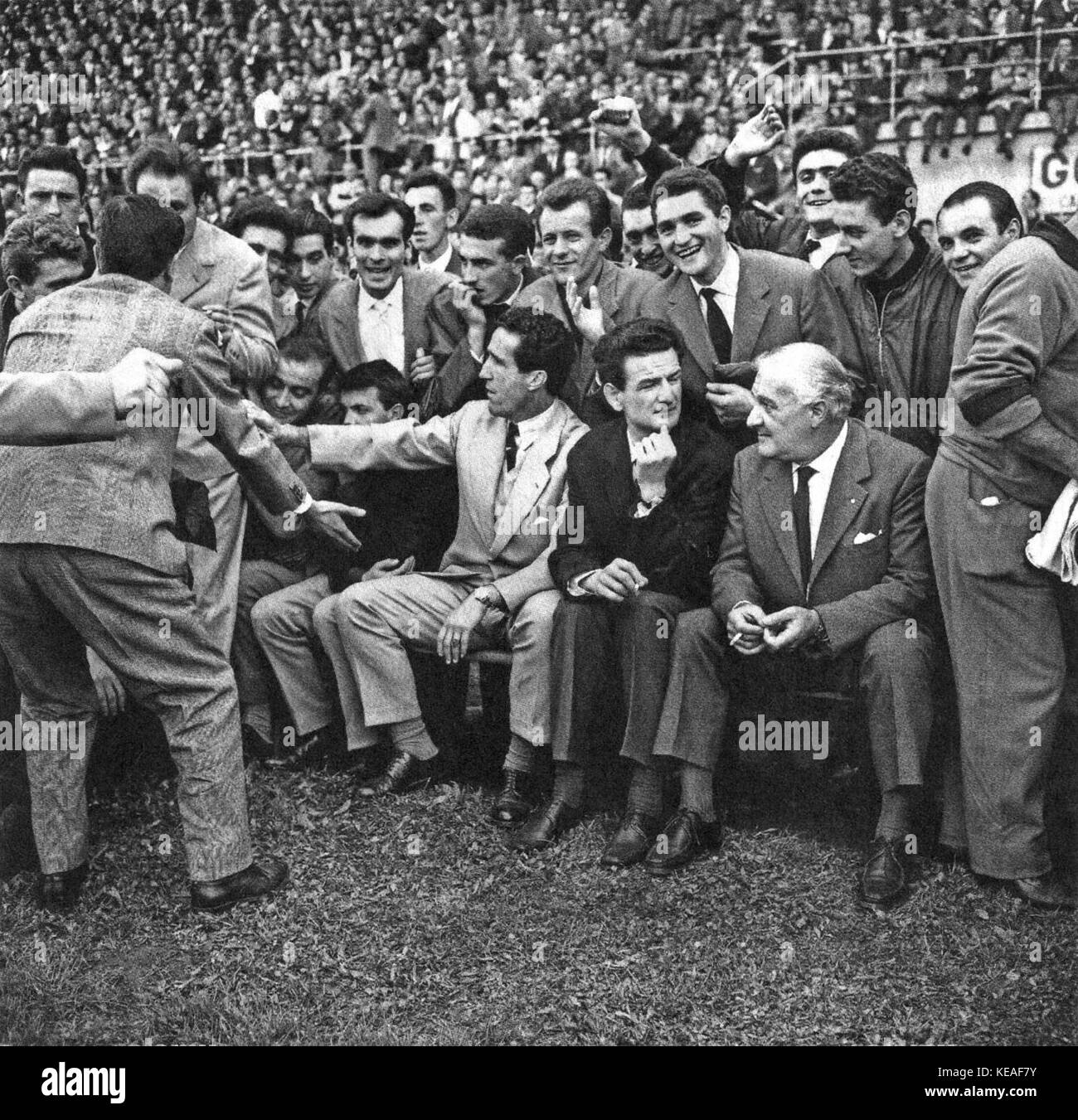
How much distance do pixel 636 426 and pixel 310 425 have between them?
151 centimetres

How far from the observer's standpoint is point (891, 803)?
4477 mm

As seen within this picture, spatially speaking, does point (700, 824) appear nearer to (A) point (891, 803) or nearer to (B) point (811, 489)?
(A) point (891, 803)

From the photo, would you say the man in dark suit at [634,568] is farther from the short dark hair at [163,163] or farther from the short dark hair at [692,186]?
the short dark hair at [163,163]

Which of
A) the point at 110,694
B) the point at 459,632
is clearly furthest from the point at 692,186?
the point at 110,694

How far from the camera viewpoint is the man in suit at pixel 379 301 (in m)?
6.25

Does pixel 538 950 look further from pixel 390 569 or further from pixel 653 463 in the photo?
pixel 390 569

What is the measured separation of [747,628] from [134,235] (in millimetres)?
2288

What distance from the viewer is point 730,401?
16.5 feet

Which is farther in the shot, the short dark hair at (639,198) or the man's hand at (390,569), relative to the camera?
the short dark hair at (639,198)

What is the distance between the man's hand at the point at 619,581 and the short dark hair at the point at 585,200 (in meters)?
1.57

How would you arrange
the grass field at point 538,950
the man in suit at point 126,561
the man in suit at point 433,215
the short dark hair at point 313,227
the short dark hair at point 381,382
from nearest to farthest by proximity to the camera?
the grass field at point 538,950
the man in suit at point 126,561
the short dark hair at point 381,382
the short dark hair at point 313,227
the man in suit at point 433,215

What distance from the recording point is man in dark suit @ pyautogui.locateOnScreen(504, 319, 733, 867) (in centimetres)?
475

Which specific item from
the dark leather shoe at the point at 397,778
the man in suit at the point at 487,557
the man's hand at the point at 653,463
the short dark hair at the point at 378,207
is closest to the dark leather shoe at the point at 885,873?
the man in suit at the point at 487,557

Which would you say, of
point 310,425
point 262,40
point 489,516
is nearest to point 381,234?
point 310,425
